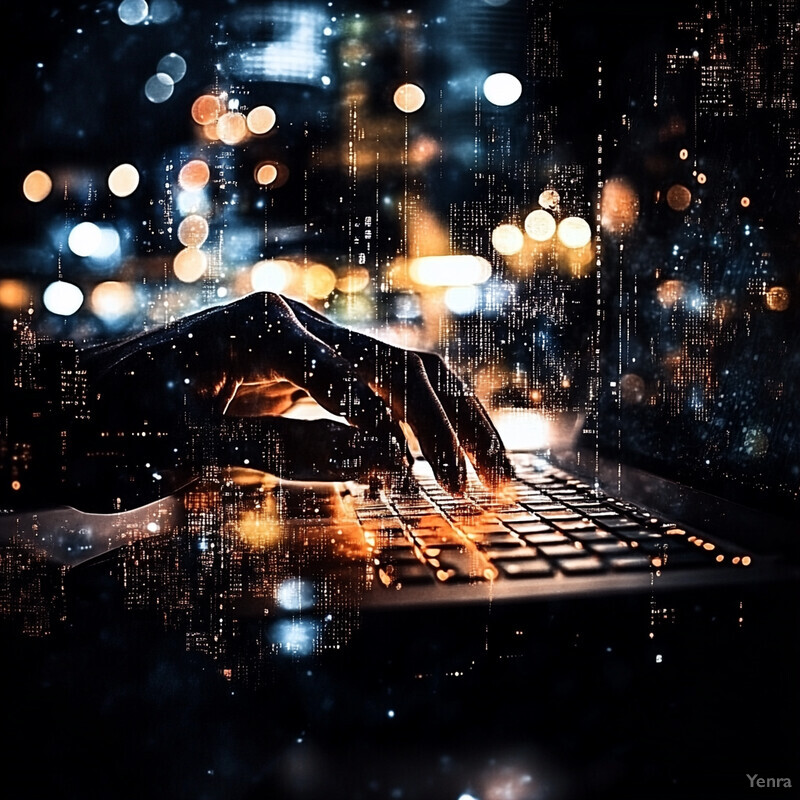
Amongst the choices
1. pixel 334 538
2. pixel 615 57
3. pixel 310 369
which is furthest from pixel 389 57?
pixel 334 538

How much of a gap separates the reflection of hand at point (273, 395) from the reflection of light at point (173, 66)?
0.35m

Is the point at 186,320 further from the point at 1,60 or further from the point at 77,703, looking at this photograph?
the point at 77,703

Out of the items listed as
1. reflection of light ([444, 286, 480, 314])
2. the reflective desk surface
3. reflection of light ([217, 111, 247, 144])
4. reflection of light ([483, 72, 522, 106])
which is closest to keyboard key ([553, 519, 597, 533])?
the reflective desk surface

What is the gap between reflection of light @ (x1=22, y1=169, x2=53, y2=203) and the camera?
95 cm

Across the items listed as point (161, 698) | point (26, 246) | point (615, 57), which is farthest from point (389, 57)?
point (161, 698)

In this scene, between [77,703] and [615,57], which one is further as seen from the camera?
[615,57]

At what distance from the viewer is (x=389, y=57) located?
0.99m

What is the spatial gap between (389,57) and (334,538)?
2.43 feet

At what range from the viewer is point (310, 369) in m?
0.99

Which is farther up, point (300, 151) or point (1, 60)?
point (1, 60)

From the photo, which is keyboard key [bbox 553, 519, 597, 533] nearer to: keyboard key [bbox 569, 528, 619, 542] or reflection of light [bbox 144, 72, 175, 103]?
keyboard key [bbox 569, 528, 619, 542]

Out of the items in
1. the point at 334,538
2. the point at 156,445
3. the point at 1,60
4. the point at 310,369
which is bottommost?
the point at 334,538

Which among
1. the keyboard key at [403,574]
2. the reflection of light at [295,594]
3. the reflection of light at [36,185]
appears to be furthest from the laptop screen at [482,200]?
the reflection of light at [295,594]

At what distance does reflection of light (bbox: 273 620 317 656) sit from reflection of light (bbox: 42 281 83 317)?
56cm
